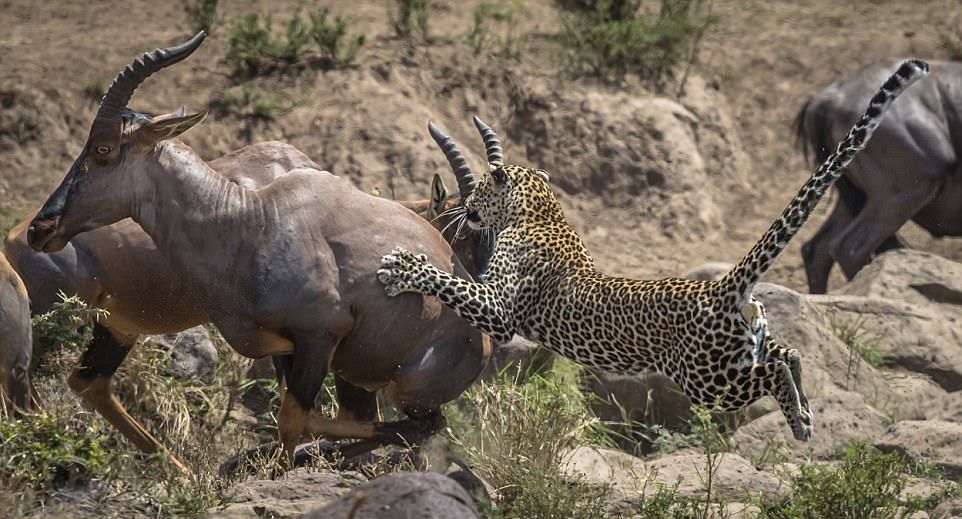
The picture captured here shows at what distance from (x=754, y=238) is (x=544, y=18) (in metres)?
3.75

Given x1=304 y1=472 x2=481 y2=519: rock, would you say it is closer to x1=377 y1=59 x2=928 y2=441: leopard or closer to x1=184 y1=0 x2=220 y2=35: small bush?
x1=377 y1=59 x2=928 y2=441: leopard

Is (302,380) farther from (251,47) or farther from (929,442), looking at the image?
(251,47)

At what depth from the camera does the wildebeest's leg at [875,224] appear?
13.7 m

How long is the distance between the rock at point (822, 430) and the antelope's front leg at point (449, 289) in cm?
220

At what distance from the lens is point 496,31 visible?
1647 centimetres

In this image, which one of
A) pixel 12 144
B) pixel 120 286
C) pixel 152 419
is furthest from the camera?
pixel 12 144

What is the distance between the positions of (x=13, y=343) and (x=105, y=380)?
1.79 metres

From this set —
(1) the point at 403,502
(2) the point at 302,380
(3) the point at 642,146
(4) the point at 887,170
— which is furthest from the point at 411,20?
(1) the point at 403,502

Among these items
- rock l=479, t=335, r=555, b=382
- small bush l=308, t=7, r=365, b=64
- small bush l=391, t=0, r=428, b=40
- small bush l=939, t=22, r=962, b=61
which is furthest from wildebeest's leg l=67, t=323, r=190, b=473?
small bush l=939, t=22, r=962, b=61

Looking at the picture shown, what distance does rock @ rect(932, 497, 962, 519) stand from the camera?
840cm

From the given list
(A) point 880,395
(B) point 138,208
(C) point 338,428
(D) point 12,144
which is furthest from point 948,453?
(D) point 12,144

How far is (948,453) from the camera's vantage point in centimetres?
973

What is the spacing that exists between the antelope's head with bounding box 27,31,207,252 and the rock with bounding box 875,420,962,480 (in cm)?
471

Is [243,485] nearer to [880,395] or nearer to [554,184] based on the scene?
[880,395]
